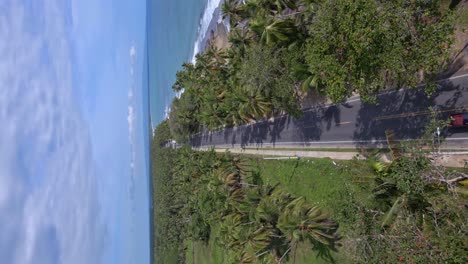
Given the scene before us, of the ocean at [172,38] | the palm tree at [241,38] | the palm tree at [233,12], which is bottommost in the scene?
the palm tree at [241,38]

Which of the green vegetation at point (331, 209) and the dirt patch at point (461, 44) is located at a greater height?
the dirt patch at point (461, 44)

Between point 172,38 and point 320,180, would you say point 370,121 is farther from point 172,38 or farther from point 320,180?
point 172,38

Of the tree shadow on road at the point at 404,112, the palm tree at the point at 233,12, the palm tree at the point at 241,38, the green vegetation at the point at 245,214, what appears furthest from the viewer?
the palm tree at the point at 233,12

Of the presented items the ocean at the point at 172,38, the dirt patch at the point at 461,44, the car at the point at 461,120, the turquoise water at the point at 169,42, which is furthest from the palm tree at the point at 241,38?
the turquoise water at the point at 169,42

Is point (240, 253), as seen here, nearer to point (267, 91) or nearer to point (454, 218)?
point (267, 91)

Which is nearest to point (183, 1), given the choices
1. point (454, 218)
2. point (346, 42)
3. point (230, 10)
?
point (230, 10)

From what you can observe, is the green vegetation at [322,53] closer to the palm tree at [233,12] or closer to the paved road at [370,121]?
the palm tree at [233,12]

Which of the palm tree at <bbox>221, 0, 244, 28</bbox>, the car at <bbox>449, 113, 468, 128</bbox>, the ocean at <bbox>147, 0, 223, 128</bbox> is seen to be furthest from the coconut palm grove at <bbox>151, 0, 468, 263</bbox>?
the ocean at <bbox>147, 0, 223, 128</bbox>
